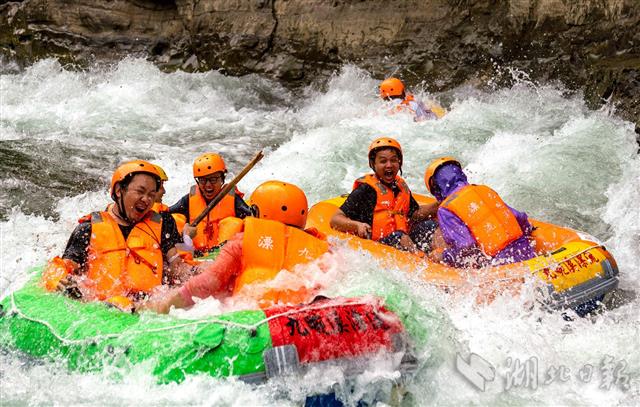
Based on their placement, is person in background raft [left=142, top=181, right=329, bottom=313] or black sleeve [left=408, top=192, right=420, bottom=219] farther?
black sleeve [left=408, top=192, right=420, bottom=219]

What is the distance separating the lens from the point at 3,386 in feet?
12.6

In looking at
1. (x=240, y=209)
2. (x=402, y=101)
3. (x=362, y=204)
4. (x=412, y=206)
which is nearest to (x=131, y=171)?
(x=240, y=209)

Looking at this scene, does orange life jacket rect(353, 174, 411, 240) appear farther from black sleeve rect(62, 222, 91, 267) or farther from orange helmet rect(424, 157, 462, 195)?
black sleeve rect(62, 222, 91, 267)

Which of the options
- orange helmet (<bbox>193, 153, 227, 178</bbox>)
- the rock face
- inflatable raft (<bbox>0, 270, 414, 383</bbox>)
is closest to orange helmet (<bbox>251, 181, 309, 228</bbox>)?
inflatable raft (<bbox>0, 270, 414, 383</bbox>)

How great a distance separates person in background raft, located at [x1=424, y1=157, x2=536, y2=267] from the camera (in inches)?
207

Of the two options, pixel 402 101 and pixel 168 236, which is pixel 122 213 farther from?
pixel 402 101

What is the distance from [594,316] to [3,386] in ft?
12.1

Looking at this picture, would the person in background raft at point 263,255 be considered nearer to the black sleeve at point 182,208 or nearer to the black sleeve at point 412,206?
the black sleeve at point 182,208

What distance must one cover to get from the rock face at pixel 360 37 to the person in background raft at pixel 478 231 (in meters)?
4.88

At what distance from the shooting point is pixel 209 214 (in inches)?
237

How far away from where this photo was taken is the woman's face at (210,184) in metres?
6.00

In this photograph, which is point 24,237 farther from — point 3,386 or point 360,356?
point 360,356

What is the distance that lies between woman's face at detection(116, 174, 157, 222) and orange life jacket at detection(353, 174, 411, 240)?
6.32 ft

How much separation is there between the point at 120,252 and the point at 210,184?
5.38 ft
